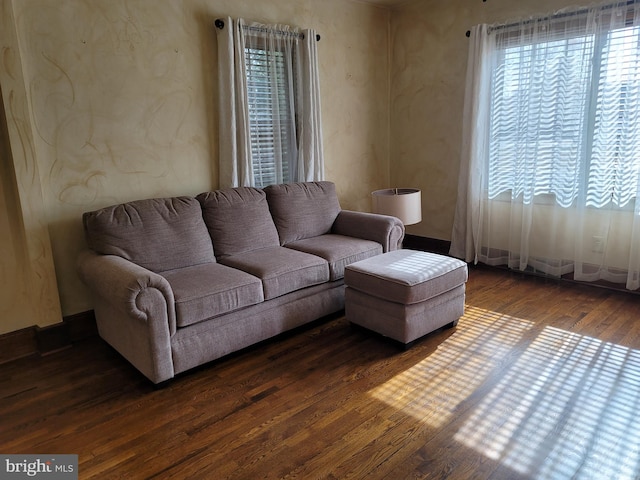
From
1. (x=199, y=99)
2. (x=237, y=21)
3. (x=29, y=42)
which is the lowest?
(x=199, y=99)

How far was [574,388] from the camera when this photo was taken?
2.36 metres

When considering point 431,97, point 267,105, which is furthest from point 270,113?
point 431,97

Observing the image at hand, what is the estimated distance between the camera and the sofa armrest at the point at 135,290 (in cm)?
229

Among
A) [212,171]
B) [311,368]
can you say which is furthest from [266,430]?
[212,171]

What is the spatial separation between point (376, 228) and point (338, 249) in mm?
454

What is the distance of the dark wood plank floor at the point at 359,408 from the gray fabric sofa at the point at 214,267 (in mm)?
197

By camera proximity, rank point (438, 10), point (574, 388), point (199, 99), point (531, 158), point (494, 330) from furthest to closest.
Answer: point (438, 10) → point (531, 158) → point (199, 99) → point (494, 330) → point (574, 388)

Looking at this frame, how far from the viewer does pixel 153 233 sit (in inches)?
115

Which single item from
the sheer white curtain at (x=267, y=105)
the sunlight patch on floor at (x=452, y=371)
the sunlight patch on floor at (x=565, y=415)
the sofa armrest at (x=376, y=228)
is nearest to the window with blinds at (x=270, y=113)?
the sheer white curtain at (x=267, y=105)

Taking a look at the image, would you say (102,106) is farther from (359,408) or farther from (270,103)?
(359,408)

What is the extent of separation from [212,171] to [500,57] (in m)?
2.70

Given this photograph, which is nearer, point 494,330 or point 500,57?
point 494,330

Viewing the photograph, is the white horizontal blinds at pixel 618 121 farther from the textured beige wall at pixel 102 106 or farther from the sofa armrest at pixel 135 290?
the sofa armrest at pixel 135 290

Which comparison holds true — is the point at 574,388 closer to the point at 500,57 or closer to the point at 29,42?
the point at 500,57
